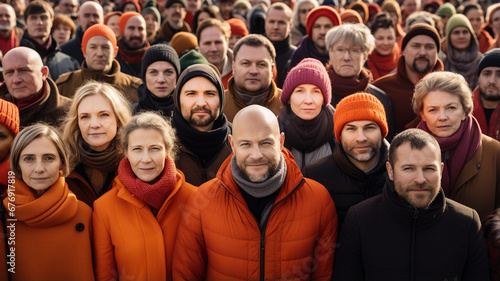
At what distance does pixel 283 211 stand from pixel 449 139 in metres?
1.49

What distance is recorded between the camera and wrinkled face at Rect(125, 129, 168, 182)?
3.51 metres

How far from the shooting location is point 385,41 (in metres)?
7.26

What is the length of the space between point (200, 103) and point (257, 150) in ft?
3.70

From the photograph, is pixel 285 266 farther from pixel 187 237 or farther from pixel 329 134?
pixel 329 134

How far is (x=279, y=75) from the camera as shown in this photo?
7168mm

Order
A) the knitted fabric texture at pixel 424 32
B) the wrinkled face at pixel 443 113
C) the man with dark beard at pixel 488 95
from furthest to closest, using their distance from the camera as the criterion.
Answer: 1. the knitted fabric texture at pixel 424 32
2. the man with dark beard at pixel 488 95
3. the wrinkled face at pixel 443 113

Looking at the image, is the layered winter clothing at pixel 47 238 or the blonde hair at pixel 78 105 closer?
the layered winter clothing at pixel 47 238

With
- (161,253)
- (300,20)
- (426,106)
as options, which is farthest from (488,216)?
(300,20)

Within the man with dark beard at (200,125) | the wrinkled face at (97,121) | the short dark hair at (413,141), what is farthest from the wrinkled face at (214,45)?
the short dark hair at (413,141)

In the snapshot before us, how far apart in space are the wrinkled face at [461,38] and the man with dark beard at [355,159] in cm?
404

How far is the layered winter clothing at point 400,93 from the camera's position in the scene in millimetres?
5422

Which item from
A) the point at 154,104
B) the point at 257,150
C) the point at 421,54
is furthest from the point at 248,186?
the point at 421,54

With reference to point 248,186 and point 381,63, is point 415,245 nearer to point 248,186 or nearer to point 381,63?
point 248,186

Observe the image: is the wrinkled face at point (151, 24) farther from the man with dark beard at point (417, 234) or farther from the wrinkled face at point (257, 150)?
the man with dark beard at point (417, 234)
